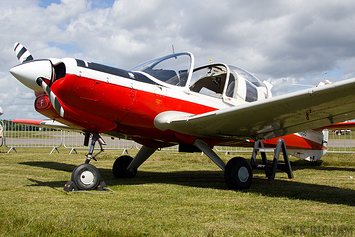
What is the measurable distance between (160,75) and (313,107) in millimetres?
2638

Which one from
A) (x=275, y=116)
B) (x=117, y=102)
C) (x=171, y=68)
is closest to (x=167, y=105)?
(x=171, y=68)

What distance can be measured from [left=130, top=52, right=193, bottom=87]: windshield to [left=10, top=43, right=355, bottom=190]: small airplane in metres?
0.02

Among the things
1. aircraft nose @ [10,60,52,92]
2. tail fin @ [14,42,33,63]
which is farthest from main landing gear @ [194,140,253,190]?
tail fin @ [14,42,33,63]

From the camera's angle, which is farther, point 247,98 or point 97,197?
point 247,98

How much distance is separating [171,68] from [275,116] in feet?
6.95

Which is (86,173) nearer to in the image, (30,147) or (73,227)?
(73,227)

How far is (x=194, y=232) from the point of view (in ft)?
7.76

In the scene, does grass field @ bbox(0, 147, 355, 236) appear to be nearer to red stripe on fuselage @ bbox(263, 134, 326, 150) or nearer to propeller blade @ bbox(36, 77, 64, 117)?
propeller blade @ bbox(36, 77, 64, 117)

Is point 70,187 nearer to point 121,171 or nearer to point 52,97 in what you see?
point 52,97

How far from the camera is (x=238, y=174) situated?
5.03 meters

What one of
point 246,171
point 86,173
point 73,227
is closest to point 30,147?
point 86,173

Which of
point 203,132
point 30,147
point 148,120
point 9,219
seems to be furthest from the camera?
point 30,147

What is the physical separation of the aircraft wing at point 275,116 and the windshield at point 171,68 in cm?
67

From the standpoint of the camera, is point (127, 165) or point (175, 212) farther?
point (127, 165)
